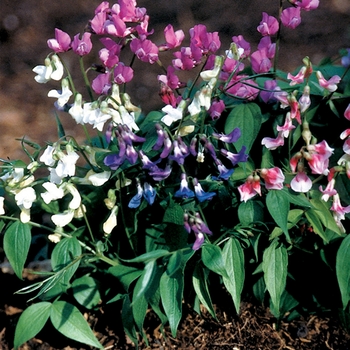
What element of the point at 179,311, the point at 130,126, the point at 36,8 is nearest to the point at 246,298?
the point at 179,311

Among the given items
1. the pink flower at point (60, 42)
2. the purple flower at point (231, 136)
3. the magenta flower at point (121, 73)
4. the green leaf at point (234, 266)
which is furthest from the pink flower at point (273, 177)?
the pink flower at point (60, 42)

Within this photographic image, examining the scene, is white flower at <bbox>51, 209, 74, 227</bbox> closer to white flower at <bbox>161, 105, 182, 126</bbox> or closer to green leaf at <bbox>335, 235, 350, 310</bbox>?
white flower at <bbox>161, 105, 182, 126</bbox>

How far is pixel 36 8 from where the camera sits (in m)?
6.36

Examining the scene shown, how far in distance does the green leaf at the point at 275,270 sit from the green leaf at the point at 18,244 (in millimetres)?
878

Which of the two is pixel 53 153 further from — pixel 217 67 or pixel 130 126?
pixel 217 67

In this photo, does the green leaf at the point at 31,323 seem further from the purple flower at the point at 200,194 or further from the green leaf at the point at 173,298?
the purple flower at the point at 200,194

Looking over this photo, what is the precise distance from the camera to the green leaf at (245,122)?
2.18 m

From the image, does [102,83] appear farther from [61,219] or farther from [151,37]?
[151,37]

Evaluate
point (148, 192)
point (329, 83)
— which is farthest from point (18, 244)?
point (329, 83)

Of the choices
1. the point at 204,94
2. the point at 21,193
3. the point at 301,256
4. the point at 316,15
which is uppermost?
the point at 204,94

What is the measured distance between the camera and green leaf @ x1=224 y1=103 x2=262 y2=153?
218 cm

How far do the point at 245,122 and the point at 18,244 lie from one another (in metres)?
0.95

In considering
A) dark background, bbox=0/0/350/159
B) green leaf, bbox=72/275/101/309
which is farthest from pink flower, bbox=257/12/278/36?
dark background, bbox=0/0/350/159

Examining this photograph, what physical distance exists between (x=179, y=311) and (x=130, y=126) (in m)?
0.64
